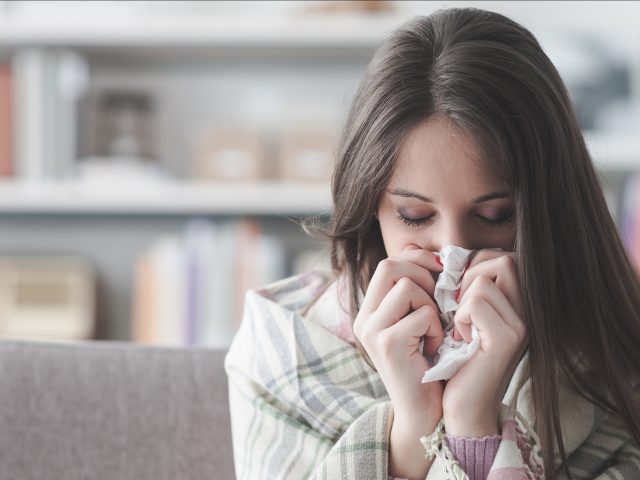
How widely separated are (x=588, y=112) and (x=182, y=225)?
113 cm

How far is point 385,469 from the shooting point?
996 millimetres

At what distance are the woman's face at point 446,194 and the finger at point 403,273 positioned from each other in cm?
3

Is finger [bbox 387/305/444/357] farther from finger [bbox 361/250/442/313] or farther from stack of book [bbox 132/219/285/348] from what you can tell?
stack of book [bbox 132/219/285/348]

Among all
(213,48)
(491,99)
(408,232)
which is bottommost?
(408,232)

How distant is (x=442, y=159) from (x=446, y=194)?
0.12ft

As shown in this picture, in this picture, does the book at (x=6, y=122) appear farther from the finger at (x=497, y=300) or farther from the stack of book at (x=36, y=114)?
the finger at (x=497, y=300)

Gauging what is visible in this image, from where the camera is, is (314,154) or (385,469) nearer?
(385,469)

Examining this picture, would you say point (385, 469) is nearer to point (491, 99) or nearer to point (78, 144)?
point (491, 99)

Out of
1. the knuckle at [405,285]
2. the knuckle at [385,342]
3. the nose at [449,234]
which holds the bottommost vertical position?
the knuckle at [385,342]

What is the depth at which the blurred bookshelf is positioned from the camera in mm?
2328

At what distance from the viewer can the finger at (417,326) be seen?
978 mm

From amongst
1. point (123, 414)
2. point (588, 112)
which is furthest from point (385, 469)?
point (588, 112)

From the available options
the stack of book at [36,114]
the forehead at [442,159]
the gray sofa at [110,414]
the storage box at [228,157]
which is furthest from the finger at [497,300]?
the stack of book at [36,114]

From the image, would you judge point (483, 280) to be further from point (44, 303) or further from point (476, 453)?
point (44, 303)
